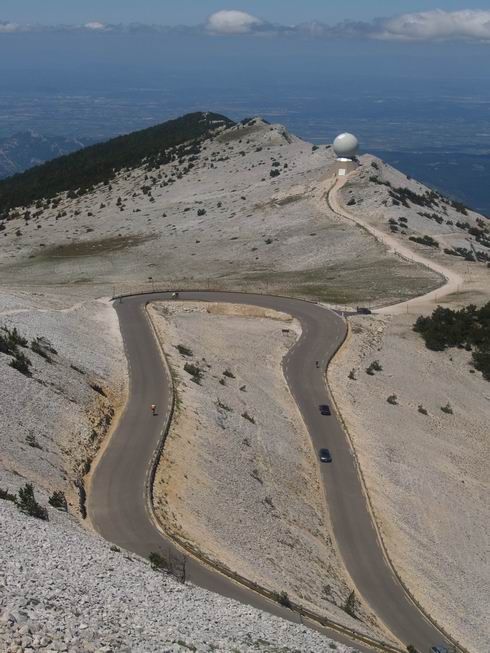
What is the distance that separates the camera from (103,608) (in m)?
16.5

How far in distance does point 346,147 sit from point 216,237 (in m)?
27.0

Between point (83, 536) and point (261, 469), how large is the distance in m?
12.3

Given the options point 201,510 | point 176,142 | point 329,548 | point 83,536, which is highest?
point 176,142

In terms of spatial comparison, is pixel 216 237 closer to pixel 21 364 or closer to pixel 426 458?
pixel 426 458

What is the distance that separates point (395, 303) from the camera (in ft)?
195

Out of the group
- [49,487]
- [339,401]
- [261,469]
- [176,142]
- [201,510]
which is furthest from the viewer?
[176,142]

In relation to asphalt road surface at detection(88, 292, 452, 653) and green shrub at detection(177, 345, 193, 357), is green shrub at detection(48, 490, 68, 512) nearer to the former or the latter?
asphalt road surface at detection(88, 292, 452, 653)

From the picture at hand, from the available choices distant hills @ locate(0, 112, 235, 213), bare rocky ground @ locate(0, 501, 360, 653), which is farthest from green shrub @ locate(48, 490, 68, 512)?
distant hills @ locate(0, 112, 235, 213)

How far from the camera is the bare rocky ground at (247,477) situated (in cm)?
2464

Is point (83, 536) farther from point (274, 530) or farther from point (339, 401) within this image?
point (339, 401)

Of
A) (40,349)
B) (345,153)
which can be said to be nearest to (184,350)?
(40,349)

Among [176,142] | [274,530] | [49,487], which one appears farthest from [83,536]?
[176,142]

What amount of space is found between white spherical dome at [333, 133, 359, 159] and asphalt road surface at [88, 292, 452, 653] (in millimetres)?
54520

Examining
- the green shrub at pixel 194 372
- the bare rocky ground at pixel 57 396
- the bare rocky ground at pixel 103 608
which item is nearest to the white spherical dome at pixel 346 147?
the bare rocky ground at pixel 57 396
